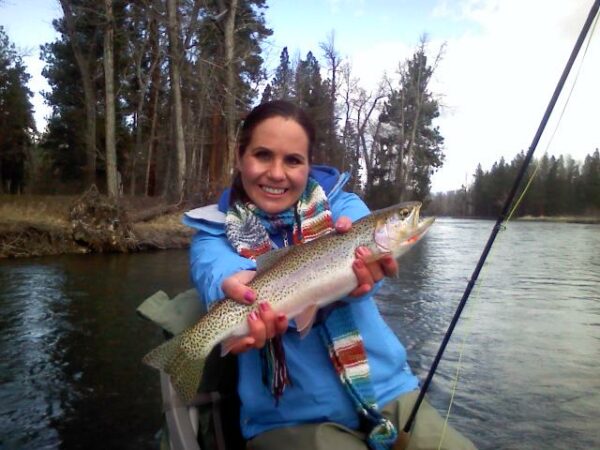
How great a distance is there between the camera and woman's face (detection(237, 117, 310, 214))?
8.86 feet

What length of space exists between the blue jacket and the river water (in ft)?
8.10

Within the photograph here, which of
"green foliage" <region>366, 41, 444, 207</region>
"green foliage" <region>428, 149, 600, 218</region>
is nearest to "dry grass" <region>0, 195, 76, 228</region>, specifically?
"green foliage" <region>366, 41, 444, 207</region>

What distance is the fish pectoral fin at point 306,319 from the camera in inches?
92.5

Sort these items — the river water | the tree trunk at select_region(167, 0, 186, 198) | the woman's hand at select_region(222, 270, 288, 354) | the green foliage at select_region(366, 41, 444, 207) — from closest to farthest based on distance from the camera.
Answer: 1. the woman's hand at select_region(222, 270, 288, 354)
2. the river water
3. the tree trunk at select_region(167, 0, 186, 198)
4. the green foliage at select_region(366, 41, 444, 207)

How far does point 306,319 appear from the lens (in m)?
2.36

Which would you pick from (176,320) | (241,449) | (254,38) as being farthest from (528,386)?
(254,38)

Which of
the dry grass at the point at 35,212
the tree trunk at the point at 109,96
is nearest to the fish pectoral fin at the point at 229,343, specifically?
the dry grass at the point at 35,212

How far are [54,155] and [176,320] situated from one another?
123 ft

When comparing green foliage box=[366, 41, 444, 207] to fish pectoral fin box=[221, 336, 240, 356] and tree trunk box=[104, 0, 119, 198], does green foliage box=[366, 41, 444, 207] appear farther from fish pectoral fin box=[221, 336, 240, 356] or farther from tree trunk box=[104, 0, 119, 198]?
fish pectoral fin box=[221, 336, 240, 356]

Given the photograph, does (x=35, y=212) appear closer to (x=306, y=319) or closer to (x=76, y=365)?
(x=76, y=365)

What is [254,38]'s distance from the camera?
31516 mm

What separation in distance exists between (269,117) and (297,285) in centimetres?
91

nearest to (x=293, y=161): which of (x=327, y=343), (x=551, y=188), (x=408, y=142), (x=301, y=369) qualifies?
(x=327, y=343)

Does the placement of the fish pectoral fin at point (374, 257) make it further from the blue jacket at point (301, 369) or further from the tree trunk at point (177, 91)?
the tree trunk at point (177, 91)
